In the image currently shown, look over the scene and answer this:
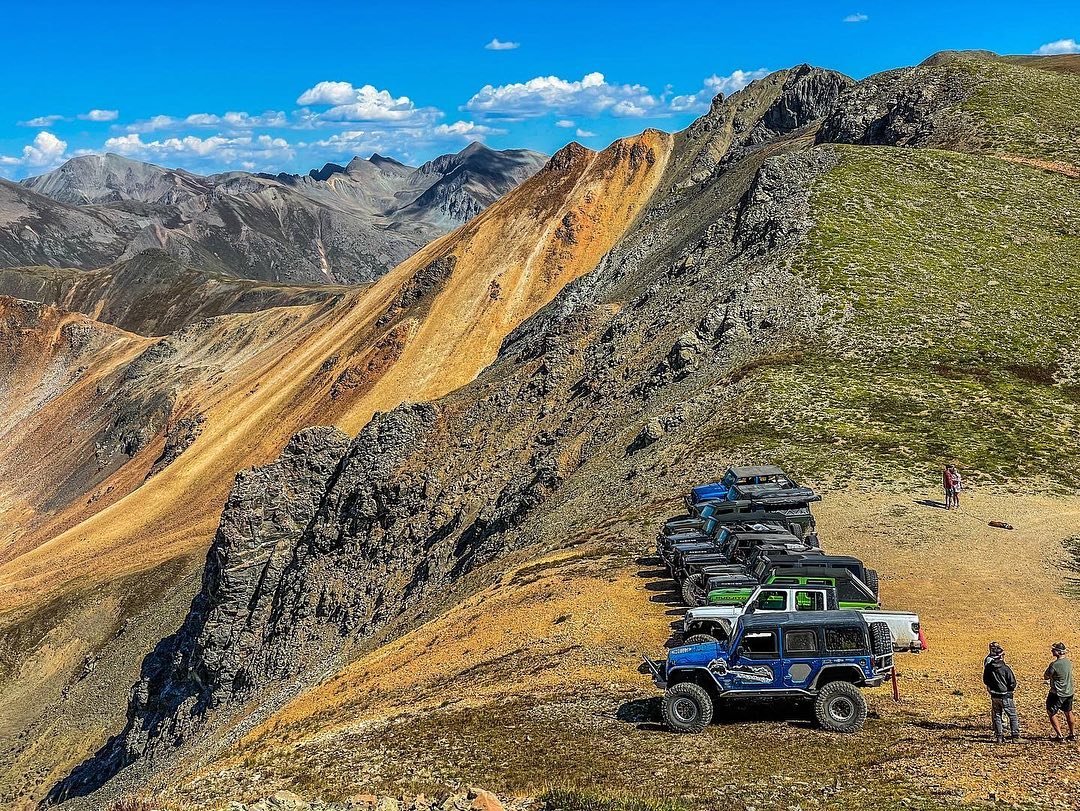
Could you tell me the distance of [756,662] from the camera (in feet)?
59.2

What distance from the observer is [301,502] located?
63906 millimetres

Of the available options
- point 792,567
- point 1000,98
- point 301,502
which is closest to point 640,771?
point 792,567

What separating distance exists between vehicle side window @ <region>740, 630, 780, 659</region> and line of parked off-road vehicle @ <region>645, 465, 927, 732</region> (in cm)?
2

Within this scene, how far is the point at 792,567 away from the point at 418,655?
13.5m

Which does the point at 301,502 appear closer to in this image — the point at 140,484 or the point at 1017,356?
the point at 1017,356

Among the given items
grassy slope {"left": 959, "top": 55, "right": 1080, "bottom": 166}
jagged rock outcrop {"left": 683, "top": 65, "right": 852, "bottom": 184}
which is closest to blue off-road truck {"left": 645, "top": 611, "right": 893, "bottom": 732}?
grassy slope {"left": 959, "top": 55, "right": 1080, "bottom": 166}

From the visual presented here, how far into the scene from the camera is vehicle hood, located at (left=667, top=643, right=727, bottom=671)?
60.5 feet

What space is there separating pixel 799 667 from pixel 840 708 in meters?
1.15

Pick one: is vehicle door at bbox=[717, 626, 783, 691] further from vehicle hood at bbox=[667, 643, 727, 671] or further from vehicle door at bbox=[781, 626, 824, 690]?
vehicle hood at bbox=[667, 643, 727, 671]

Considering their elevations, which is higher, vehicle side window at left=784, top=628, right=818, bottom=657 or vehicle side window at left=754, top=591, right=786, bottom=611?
vehicle side window at left=754, top=591, right=786, bottom=611

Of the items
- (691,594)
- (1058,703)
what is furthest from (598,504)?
(1058,703)

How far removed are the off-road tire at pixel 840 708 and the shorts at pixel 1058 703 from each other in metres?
3.33

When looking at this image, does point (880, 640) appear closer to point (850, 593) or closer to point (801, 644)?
point (801, 644)

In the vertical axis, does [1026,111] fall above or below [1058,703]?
above
